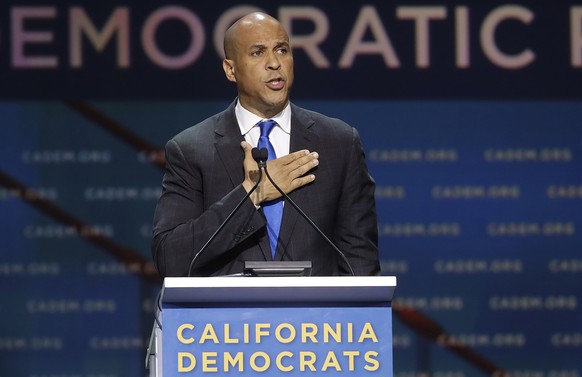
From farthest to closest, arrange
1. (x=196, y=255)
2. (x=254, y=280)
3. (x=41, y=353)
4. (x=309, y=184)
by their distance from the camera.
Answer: (x=41, y=353)
(x=309, y=184)
(x=196, y=255)
(x=254, y=280)

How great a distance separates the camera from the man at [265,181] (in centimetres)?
296

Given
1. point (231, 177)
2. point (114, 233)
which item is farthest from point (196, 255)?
point (114, 233)

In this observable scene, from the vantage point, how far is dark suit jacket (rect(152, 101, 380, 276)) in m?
2.94

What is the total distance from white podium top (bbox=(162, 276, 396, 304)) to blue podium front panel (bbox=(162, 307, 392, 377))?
0.02 metres

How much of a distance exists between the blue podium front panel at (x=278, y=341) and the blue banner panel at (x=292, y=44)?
108 inches

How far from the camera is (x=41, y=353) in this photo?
5.11 metres

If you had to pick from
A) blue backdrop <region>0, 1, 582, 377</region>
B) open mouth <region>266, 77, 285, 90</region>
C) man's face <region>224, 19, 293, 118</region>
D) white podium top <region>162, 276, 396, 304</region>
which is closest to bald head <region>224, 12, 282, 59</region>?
man's face <region>224, 19, 293, 118</region>

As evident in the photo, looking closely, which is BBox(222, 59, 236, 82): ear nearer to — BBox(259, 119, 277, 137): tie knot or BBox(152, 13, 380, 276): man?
BBox(152, 13, 380, 276): man

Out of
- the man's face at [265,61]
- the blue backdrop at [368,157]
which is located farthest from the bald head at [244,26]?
the blue backdrop at [368,157]

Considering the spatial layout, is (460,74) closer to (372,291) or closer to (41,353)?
(41,353)

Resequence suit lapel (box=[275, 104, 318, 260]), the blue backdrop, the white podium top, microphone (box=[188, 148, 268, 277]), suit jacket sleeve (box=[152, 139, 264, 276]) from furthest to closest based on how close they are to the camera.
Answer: the blue backdrop → suit lapel (box=[275, 104, 318, 260]) → suit jacket sleeve (box=[152, 139, 264, 276]) → microphone (box=[188, 148, 268, 277]) → the white podium top

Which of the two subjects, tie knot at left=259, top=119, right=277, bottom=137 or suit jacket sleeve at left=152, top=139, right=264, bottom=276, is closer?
suit jacket sleeve at left=152, top=139, right=264, bottom=276

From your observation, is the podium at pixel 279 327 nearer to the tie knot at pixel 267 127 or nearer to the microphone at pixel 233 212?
the microphone at pixel 233 212

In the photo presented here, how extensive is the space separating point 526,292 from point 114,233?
1.65 metres
